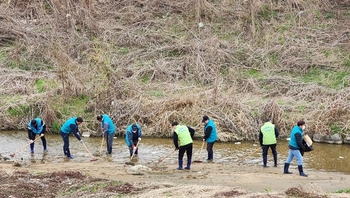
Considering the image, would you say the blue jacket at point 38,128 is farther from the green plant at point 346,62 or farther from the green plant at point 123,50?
the green plant at point 346,62

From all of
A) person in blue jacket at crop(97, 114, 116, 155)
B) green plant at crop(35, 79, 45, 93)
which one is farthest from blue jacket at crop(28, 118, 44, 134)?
green plant at crop(35, 79, 45, 93)

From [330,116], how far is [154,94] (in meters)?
8.03

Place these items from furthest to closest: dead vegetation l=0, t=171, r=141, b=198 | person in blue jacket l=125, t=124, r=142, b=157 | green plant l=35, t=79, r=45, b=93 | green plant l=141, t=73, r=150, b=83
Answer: green plant l=141, t=73, r=150, b=83 < green plant l=35, t=79, r=45, b=93 < person in blue jacket l=125, t=124, r=142, b=157 < dead vegetation l=0, t=171, r=141, b=198

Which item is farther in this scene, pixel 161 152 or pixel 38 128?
pixel 161 152

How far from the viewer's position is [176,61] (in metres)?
28.6

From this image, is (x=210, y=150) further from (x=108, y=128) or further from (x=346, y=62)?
(x=346, y=62)

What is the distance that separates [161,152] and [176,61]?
31.2 feet

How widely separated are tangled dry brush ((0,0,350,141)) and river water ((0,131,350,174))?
113cm

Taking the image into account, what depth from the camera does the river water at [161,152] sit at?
18.6m

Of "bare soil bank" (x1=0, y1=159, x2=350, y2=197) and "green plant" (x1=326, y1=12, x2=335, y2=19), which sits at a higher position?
"green plant" (x1=326, y1=12, x2=335, y2=19)

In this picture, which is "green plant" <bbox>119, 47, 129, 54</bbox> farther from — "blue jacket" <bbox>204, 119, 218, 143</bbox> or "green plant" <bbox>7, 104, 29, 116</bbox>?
"blue jacket" <bbox>204, 119, 218, 143</bbox>

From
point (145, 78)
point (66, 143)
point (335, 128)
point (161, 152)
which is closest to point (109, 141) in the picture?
point (66, 143)

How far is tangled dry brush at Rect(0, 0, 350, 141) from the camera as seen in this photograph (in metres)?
23.0

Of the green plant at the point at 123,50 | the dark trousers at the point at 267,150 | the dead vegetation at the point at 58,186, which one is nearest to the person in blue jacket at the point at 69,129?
the dead vegetation at the point at 58,186
